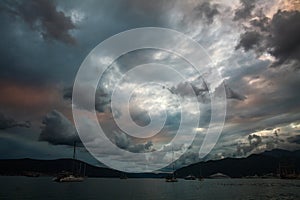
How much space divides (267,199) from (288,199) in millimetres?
6720

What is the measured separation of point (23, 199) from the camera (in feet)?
305

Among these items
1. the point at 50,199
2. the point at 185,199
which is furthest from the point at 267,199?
the point at 50,199

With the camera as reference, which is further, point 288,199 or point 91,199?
point 91,199

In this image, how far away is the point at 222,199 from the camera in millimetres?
99062

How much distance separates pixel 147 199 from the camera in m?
102

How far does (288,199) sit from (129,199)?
56.0m

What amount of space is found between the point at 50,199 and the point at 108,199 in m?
20.4

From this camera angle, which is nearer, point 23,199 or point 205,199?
point 23,199

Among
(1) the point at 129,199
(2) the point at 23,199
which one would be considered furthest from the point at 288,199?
(2) the point at 23,199

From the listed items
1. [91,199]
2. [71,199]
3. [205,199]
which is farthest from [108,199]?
[205,199]

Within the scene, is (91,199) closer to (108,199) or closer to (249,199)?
(108,199)

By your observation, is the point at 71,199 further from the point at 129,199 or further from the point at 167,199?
the point at 167,199

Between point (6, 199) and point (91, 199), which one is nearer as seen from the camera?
point (6, 199)

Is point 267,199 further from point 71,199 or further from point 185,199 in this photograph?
point 71,199
